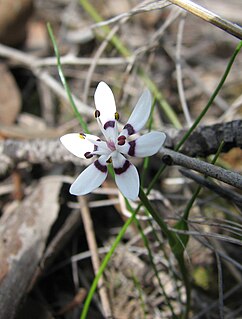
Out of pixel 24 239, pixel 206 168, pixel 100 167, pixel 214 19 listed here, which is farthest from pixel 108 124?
pixel 24 239

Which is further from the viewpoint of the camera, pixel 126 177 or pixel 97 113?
pixel 97 113

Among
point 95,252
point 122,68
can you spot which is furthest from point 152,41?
point 95,252

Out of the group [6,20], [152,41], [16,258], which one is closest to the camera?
[16,258]

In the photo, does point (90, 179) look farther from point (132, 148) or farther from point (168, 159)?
point (168, 159)

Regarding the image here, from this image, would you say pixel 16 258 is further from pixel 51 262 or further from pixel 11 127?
pixel 11 127

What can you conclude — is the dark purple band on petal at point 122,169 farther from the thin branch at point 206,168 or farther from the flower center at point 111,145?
the thin branch at point 206,168

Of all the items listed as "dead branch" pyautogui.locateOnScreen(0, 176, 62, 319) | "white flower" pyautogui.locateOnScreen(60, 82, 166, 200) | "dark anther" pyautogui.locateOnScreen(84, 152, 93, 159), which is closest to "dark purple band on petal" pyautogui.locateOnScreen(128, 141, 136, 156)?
"white flower" pyautogui.locateOnScreen(60, 82, 166, 200)

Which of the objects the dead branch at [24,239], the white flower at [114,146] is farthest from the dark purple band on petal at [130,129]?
the dead branch at [24,239]
